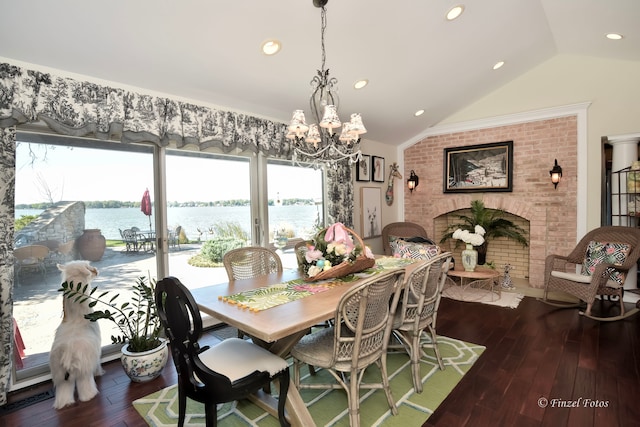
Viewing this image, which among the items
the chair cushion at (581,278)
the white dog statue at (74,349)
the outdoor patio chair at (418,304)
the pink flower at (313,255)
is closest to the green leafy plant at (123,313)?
the white dog statue at (74,349)

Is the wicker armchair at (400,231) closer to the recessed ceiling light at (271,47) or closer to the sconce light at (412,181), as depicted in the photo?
the sconce light at (412,181)

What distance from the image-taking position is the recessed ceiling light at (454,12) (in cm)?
292

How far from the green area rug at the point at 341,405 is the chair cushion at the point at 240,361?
0.51 m

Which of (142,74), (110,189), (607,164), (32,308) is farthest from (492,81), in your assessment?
(32,308)

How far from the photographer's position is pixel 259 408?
2.23 meters

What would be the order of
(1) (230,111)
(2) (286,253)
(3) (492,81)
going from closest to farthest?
(1) (230,111) < (2) (286,253) < (3) (492,81)

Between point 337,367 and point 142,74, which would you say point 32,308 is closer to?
point 142,74

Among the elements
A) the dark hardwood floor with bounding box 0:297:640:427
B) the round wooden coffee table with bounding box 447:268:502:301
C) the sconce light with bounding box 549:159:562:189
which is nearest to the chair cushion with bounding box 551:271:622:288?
the dark hardwood floor with bounding box 0:297:640:427

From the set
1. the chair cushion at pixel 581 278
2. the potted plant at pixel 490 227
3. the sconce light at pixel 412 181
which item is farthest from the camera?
the sconce light at pixel 412 181

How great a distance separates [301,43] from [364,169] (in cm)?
275

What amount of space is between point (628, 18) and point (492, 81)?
165 cm

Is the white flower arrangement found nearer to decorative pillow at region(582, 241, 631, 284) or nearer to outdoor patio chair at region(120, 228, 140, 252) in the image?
decorative pillow at region(582, 241, 631, 284)

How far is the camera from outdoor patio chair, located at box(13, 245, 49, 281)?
98.0 inches

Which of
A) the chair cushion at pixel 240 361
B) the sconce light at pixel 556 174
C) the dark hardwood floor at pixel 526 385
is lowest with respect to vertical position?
the dark hardwood floor at pixel 526 385
